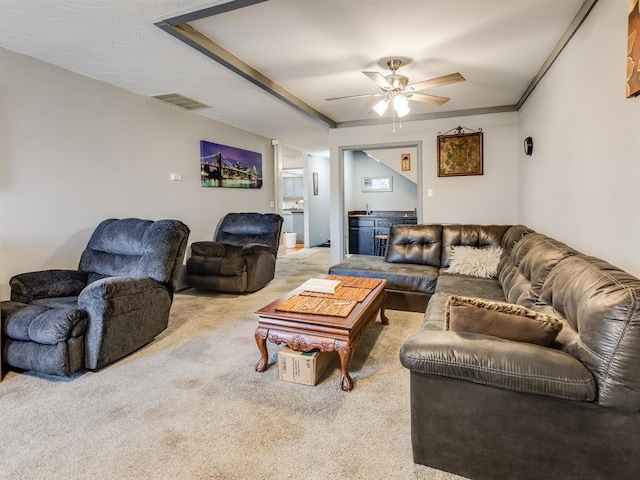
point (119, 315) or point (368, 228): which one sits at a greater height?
point (368, 228)

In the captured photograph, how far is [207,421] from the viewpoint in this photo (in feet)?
6.24

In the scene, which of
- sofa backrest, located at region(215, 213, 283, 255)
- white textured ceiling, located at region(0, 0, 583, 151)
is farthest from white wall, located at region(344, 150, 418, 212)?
white textured ceiling, located at region(0, 0, 583, 151)

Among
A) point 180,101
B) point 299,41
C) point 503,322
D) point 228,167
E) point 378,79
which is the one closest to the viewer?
point 503,322

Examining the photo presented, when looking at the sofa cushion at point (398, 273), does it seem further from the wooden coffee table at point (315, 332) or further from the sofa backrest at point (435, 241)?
the wooden coffee table at point (315, 332)

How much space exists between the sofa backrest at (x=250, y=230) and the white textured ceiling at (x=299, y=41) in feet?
5.50

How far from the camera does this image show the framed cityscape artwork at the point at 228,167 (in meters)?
5.20

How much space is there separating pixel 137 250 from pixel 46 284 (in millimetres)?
714

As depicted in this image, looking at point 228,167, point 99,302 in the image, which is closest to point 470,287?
point 99,302

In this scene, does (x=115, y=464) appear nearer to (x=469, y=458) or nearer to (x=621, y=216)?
(x=469, y=458)

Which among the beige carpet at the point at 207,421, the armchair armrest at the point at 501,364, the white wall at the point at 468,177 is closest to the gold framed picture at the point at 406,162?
the white wall at the point at 468,177

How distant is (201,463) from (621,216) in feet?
7.97

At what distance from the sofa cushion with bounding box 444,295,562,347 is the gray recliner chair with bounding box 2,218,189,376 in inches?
88.0

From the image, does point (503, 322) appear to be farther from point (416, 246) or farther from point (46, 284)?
point (46, 284)

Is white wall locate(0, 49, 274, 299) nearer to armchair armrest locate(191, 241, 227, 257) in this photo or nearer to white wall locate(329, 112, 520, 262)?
armchair armrest locate(191, 241, 227, 257)
